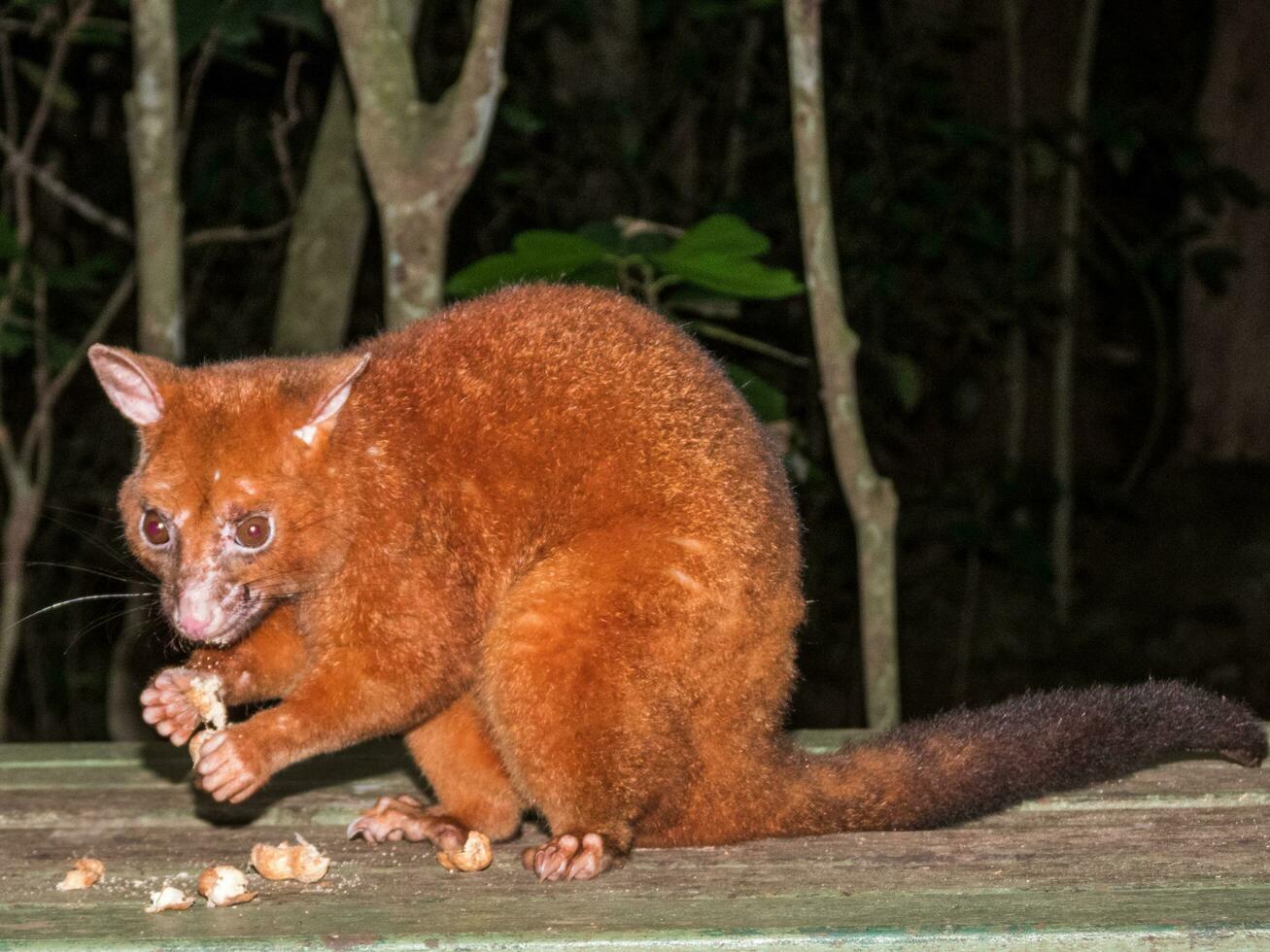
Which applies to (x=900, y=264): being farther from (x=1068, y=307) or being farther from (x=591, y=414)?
(x=591, y=414)

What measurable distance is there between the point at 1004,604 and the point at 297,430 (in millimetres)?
6364

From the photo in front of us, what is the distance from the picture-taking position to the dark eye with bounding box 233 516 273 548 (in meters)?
2.90

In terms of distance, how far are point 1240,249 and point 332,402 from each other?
22.5 feet

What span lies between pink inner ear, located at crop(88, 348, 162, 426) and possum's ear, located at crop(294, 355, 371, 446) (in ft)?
0.86

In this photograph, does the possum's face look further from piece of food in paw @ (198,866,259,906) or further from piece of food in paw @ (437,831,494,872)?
piece of food in paw @ (437,831,494,872)

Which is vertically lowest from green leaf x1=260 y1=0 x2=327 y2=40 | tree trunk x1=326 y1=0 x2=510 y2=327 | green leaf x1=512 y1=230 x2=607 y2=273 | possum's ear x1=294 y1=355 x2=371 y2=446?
possum's ear x1=294 y1=355 x2=371 y2=446

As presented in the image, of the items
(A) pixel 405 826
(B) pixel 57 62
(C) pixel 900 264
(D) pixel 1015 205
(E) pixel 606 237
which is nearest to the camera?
(A) pixel 405 826

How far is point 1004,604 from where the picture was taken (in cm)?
879

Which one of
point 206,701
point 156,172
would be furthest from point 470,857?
point 156,172

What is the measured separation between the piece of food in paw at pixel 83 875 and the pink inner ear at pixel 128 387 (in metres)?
0.77

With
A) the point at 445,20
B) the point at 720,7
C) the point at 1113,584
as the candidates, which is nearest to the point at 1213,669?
the point at 1113,584

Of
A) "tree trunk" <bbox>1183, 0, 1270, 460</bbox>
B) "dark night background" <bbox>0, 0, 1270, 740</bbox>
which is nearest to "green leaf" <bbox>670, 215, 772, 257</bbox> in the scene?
"dark night background" <bbox>0, 0, 1270, 740</bbox>

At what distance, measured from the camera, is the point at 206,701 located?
3.06m

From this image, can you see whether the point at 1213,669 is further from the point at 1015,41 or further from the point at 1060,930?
the point at 1060,930
